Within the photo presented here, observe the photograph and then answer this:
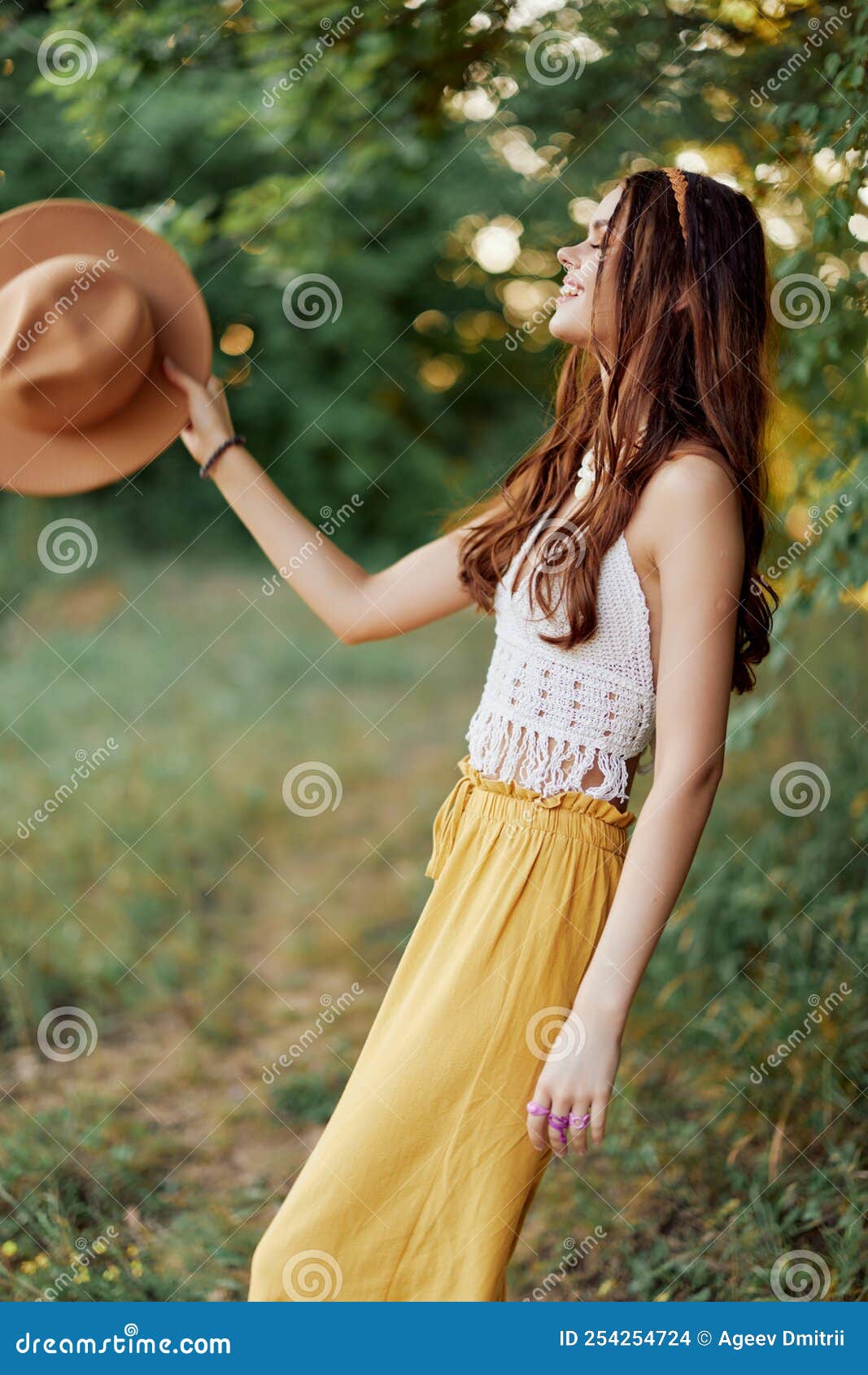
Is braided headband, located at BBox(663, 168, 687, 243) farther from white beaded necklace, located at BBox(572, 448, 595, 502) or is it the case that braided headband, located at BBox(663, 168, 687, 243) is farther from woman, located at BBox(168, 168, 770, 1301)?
white beaded necklace, located at BBox(572, 448, 595, 502)

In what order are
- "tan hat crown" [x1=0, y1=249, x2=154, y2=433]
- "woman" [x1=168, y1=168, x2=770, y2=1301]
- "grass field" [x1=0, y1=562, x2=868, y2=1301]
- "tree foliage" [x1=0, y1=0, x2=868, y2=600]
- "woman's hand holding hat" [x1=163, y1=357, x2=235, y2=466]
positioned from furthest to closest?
"grass field" [x1=0, y1=562, x2=868, y2=1301] < "tree foliage" [x1=0, y1=0, x2=868, y2=600] < "woman's hand holding hat" [x1=163, y1=357, x2=235, y2=466] < "tan hat crown" [x1=0, y1=249, x2=154, y2=433] < "woman" [x1=168, y1=168, x2=770, y2=1301]

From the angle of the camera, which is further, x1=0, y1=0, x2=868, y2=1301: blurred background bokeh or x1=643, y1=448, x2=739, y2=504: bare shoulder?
x1=0, y1=0, x2=868, y2=1301: blurred background bokeh

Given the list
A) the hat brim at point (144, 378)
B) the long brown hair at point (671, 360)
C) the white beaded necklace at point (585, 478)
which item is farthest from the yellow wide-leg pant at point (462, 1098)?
the hat brim at point (144, 378)

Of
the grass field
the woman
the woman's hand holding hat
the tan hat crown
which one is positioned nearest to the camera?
the woman

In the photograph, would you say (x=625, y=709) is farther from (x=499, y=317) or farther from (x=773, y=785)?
(x=499, y=317)

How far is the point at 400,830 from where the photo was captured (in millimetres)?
5059

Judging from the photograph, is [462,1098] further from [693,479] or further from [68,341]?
[68,341]

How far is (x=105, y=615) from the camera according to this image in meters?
7.49

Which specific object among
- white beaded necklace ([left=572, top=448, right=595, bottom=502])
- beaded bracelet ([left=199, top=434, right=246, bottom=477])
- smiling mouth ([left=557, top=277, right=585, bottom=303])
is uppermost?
smiling mouth ([left=557, top=277, right=585, bottom=303])

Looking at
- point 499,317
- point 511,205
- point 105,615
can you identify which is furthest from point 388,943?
point 499,317

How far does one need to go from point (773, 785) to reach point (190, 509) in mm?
6623

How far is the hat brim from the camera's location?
171 cm

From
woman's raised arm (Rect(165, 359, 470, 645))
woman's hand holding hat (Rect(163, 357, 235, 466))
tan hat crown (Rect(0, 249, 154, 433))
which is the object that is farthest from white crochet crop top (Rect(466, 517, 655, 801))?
tan hat crown (Rect(0, 249, 154, 433))

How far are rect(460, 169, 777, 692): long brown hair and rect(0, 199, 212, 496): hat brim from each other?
62cm
